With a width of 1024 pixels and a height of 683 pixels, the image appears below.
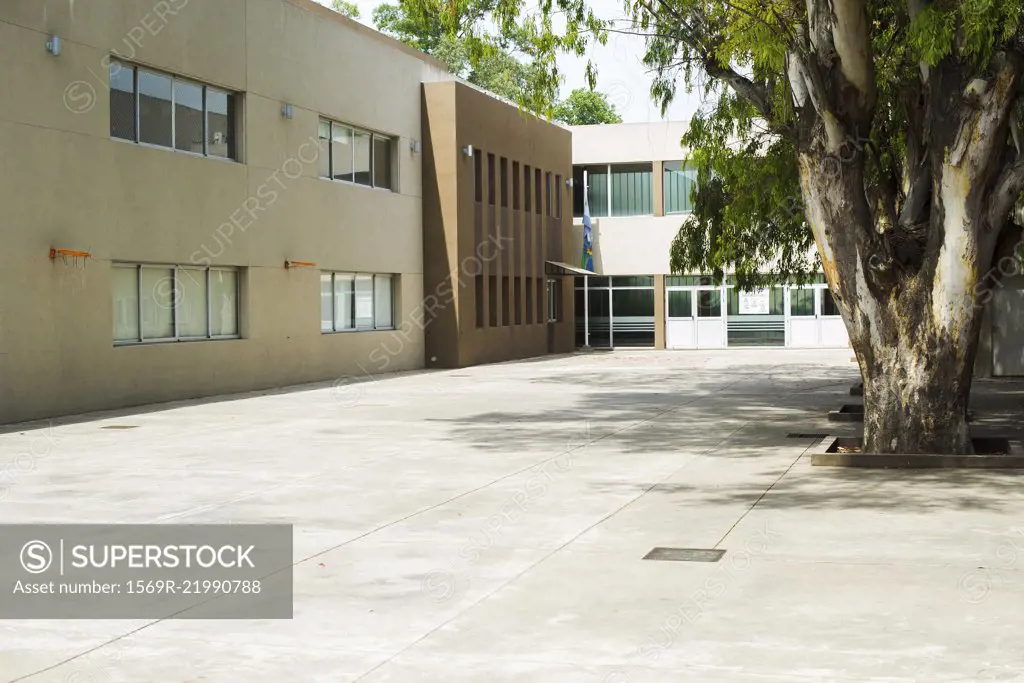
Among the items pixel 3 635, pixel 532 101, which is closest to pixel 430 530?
pixel 3 635

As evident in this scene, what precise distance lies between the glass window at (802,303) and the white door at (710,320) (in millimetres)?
2359

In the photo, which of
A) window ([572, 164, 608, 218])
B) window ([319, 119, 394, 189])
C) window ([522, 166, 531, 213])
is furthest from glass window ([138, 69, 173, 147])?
window ([572, 164, 608, 218])

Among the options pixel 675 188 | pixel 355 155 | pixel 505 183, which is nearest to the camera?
pixel 355 155

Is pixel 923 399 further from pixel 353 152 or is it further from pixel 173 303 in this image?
pixel 353 152

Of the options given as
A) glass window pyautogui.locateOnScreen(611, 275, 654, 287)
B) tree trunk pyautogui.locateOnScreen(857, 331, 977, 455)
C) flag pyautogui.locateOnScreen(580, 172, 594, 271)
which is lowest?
tree trunk pyautogui.locateOnScreen(857, 331, 977, 455)

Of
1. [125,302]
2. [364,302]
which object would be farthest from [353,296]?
[125,302]

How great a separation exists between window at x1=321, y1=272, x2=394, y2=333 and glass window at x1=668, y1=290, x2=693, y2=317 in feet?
49.9

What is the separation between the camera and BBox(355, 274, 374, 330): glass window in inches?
1162

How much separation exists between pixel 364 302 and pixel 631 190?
55.8ft

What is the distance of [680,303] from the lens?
145 ft

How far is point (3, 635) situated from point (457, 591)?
2311 mm

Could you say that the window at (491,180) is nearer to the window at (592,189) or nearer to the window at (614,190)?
the window at (614,190)

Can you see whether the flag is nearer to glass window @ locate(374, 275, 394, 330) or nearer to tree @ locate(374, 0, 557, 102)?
glass window @ locate(374, 275, 394, 330)

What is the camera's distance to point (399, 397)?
73.9ft
